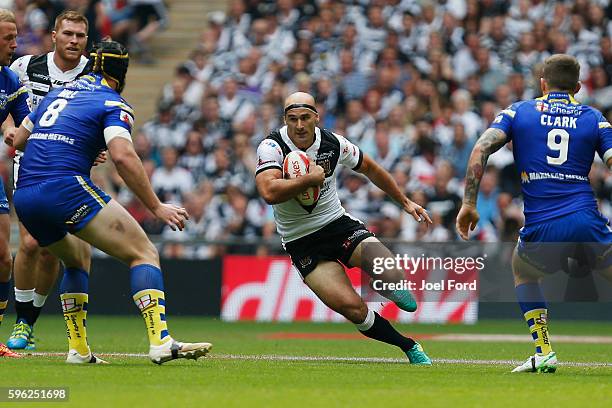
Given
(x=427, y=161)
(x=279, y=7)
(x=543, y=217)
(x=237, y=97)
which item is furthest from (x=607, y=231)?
(x=279, y=7)

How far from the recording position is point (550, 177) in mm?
9492

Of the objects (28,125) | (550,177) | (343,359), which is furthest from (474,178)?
(28,125)

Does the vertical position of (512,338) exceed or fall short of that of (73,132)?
it falls short

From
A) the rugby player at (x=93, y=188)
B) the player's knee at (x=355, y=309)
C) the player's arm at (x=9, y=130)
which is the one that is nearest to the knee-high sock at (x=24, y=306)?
the player's arm at (x=9, y=130)

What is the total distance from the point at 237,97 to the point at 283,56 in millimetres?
1313

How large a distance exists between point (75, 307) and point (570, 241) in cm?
392

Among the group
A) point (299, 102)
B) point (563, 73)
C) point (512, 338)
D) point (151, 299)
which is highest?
point (563, 73)

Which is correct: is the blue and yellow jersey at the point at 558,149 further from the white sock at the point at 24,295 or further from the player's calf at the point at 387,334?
the white sock at the point at 24,295

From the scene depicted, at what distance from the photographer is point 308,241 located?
413 inches

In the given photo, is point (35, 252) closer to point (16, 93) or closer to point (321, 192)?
point (16, 93)

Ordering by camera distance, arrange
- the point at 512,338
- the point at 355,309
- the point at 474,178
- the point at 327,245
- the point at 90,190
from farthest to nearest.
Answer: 1. the point at 512,338
2. the point at 327,245
3. the point at 355,309
4. the point at 474,178
5. the point at 90,190

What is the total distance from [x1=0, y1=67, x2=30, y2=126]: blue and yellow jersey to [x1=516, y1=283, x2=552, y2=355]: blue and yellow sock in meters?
4.68

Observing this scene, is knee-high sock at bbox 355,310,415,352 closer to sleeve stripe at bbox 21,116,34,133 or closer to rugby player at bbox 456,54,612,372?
rugby player at bbox 456,54,612,372

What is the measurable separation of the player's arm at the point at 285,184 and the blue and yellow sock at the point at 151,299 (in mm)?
1465
